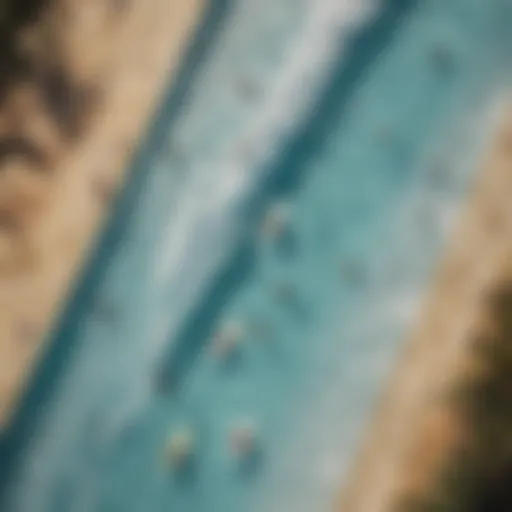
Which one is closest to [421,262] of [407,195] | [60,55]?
[407,195]

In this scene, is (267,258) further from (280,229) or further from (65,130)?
(65,130)

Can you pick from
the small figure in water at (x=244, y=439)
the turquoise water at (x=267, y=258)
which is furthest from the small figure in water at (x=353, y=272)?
the small figure in water at (x=244, y=439)

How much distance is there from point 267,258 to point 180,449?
0.13m

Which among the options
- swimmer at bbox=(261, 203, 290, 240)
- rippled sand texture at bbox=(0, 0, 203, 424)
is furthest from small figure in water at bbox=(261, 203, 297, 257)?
rippled sand texture at bbox=(0, 0, 203, 424)

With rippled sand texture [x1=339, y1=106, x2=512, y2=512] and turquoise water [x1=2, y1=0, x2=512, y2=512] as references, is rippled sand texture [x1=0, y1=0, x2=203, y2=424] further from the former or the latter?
rippled sand texture [x1=339, y1=106, x2=512, y2=512]

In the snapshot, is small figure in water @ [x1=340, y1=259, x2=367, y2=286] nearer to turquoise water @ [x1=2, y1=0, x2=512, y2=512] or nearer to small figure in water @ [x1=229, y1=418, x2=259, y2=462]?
turquoise water @ [x1=2, y1=0, x2=512, y2=512]

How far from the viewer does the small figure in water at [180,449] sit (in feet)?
1.93

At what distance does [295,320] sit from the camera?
0.62m

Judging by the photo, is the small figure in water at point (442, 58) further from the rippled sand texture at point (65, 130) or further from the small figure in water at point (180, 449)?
A: the small figure in water at point (180, 449)

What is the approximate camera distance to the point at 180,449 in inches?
23.2

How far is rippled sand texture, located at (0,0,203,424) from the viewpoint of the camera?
0.63 metres

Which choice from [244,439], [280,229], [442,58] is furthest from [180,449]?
[442,58]

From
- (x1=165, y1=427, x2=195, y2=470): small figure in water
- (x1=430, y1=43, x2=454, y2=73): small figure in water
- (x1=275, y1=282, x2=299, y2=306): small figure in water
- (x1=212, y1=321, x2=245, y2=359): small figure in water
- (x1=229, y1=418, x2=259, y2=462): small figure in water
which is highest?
(x1=430, y1=43, x2=454, y2=73): small figure in water

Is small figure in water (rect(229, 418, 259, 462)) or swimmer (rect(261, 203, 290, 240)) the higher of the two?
swimmer (rect(261, 203, 290, 240))
